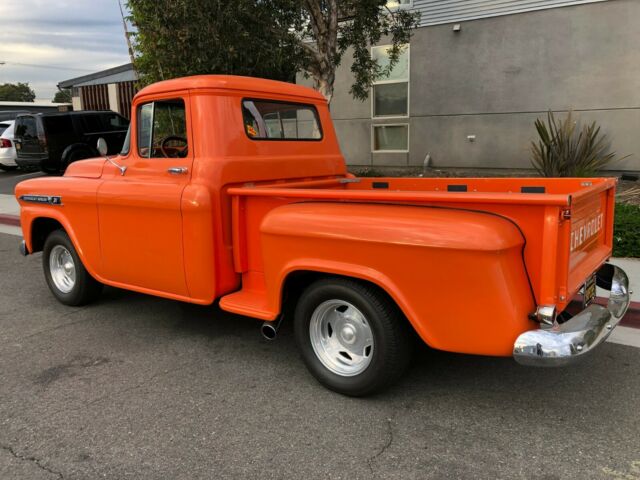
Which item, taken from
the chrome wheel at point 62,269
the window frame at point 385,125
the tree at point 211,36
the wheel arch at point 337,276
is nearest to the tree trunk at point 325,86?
the tree at point 211,36

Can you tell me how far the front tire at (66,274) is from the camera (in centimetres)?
519

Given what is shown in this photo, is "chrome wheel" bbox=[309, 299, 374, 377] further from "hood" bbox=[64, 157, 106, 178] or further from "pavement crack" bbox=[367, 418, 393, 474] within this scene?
"hood" bbox=[64, 157, 106, 178]

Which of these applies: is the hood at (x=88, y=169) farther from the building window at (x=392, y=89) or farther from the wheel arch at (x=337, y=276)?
the building window at (x=392, y=89)

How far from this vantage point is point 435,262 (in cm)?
286

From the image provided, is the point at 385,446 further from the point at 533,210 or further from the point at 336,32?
the point at 336,32

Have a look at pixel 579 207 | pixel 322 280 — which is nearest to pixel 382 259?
pixel 322 280

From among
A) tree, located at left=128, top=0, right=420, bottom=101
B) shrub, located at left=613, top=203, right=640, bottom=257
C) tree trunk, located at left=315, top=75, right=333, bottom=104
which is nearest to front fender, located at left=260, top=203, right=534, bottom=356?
shrub, located at left=613, top=203, right=640, bottom=257

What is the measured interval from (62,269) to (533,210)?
182 inches

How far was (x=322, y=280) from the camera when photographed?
3418mm

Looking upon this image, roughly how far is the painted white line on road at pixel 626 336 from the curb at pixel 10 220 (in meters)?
10.3

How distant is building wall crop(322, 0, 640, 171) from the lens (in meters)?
10.8

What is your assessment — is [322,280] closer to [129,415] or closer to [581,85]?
[129,415]

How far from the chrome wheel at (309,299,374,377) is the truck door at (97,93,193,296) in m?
1.15

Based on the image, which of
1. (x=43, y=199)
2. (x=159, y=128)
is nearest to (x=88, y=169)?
(x=43, y=199)
